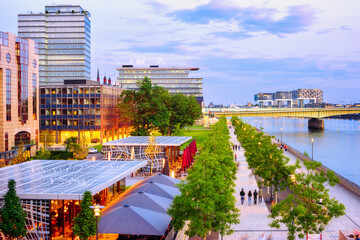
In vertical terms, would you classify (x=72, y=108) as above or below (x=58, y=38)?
below

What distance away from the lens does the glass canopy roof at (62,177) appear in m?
20.3

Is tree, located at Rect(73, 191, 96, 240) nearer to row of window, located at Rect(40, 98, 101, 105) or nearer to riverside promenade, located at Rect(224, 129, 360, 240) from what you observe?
riverside promenade, located at Rect(224, 129, 360, 240)

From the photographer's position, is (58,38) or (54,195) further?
(58,38)

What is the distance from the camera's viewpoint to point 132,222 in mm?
19938

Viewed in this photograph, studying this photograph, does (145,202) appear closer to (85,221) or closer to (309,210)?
(85,221)

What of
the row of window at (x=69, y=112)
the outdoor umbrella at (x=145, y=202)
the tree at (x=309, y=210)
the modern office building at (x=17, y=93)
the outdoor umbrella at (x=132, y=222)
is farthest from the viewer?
the row of window at (x=69, y=112)

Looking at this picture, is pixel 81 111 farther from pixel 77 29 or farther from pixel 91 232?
pixel 91 232

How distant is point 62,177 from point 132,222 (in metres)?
7.89

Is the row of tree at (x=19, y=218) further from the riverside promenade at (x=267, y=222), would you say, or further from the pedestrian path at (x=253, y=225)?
the pedestrian path at (x=253, y=225)

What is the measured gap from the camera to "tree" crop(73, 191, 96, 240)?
1827cm

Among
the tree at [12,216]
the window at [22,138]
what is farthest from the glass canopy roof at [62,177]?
the window at [22,138]

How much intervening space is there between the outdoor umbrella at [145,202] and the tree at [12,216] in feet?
18.0

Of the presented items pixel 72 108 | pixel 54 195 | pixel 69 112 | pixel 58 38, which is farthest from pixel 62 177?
pixel 58 38

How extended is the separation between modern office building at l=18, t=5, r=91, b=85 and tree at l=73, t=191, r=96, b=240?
13139cm
